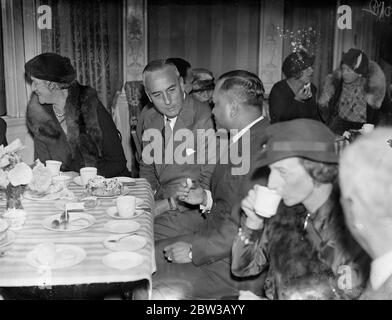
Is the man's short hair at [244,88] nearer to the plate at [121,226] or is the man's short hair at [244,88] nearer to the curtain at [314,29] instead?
the plate at [121,226]

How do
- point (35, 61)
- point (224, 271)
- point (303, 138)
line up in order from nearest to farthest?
1. point (303, 138)
2. point (224, 271)
3. point (35, 61)

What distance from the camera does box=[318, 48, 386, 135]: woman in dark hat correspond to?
194 centimetres

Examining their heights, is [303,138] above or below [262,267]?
above

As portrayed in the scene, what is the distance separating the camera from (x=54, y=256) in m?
1.19

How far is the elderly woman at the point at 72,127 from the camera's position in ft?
7.80

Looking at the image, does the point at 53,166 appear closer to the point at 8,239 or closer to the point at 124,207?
the point at 124,207

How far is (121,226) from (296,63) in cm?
235

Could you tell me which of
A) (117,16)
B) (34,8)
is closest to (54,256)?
(34,8)

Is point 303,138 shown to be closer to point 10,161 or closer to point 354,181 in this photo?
point 354,181

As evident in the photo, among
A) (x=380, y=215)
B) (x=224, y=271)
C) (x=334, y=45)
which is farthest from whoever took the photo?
(x=334, y=45)

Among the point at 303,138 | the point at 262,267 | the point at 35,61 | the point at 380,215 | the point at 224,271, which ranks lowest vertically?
the point at 224,271

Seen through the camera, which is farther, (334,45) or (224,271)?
(334,45)

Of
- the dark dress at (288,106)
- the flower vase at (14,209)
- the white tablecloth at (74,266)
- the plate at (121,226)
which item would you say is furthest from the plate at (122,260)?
the dark dress at (288,106)

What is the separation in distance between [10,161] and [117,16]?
106 inches
